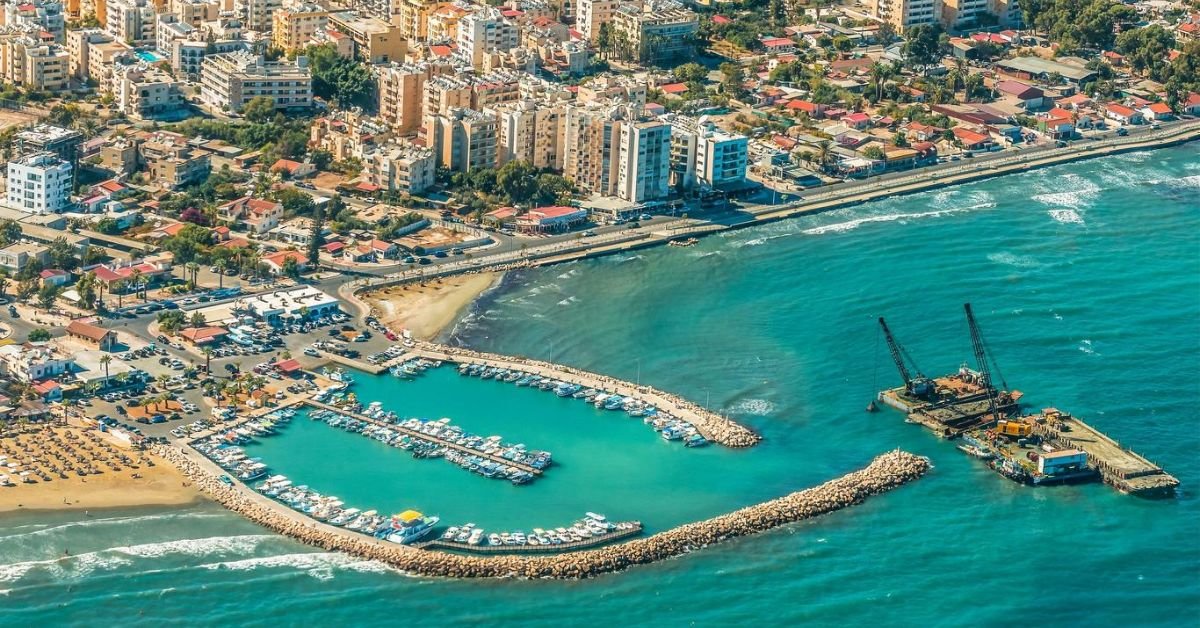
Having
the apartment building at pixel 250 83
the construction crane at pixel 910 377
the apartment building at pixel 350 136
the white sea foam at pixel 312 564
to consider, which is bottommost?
the white sea foam at pixel 312 564

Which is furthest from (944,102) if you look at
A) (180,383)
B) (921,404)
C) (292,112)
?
(180,383)

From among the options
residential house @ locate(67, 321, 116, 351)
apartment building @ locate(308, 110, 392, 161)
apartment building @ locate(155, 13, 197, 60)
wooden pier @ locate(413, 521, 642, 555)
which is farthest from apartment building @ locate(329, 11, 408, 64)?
wooden pier @ locate(413, 521, 642, 555)

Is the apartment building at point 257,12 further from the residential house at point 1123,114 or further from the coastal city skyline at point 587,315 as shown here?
the residential house at point 1123,114

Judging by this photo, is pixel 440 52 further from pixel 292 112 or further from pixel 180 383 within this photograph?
pixel 180 383

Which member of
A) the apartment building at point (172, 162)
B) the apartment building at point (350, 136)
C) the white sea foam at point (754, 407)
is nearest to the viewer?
the white sea foam at point (754, 407)

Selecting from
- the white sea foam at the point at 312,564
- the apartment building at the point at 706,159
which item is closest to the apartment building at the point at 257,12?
the apartment building at the point at 706,159

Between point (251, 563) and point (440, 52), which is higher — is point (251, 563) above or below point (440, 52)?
below
